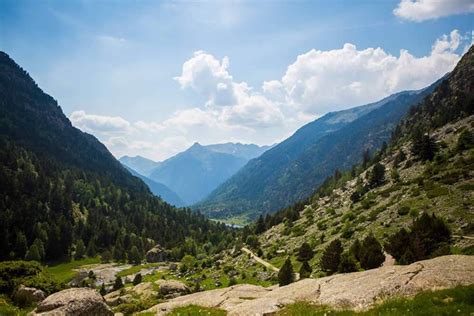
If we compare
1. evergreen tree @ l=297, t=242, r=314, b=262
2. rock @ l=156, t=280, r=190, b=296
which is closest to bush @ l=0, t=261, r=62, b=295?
rock @ l=156, t=280, r=190, b=296

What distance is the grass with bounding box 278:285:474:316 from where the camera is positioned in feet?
57.8

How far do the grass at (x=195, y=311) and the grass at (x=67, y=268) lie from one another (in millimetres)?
119540

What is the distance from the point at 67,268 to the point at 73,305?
154 metres

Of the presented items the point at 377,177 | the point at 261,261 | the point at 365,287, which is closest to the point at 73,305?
the point at 365,287

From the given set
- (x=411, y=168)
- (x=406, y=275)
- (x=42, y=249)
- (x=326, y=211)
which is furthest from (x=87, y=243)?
(x=406, y=275)

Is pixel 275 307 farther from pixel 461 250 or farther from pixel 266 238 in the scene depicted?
pixel 266 238

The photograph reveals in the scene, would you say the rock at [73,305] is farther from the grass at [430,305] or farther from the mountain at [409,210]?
the mountain at [409,210]

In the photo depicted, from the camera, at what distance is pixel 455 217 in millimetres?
57875

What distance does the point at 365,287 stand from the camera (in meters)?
23.4

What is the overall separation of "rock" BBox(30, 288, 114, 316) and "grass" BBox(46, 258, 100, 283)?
119393mm

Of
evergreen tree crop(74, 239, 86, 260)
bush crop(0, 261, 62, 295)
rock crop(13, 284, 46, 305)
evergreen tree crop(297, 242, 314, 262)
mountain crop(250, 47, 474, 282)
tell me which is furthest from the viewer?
evergreen tree crop(74, 239, 86, 260)

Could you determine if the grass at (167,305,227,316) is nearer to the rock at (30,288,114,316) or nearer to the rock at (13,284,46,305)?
the rock at (30,288,114,316)

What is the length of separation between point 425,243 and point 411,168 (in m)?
69.9

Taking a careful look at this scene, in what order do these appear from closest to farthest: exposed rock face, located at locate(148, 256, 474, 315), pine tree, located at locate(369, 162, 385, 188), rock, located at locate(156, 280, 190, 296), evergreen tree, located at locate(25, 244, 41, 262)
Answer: exposed rock face, located at locate(148, 256, 474, 315)
rock, located at locate(156, 280, 190, 296)
pine tree, located at locate(369, 162, 385, 188)
evergreen tree, located at locate(25, 244, 41, 262)
